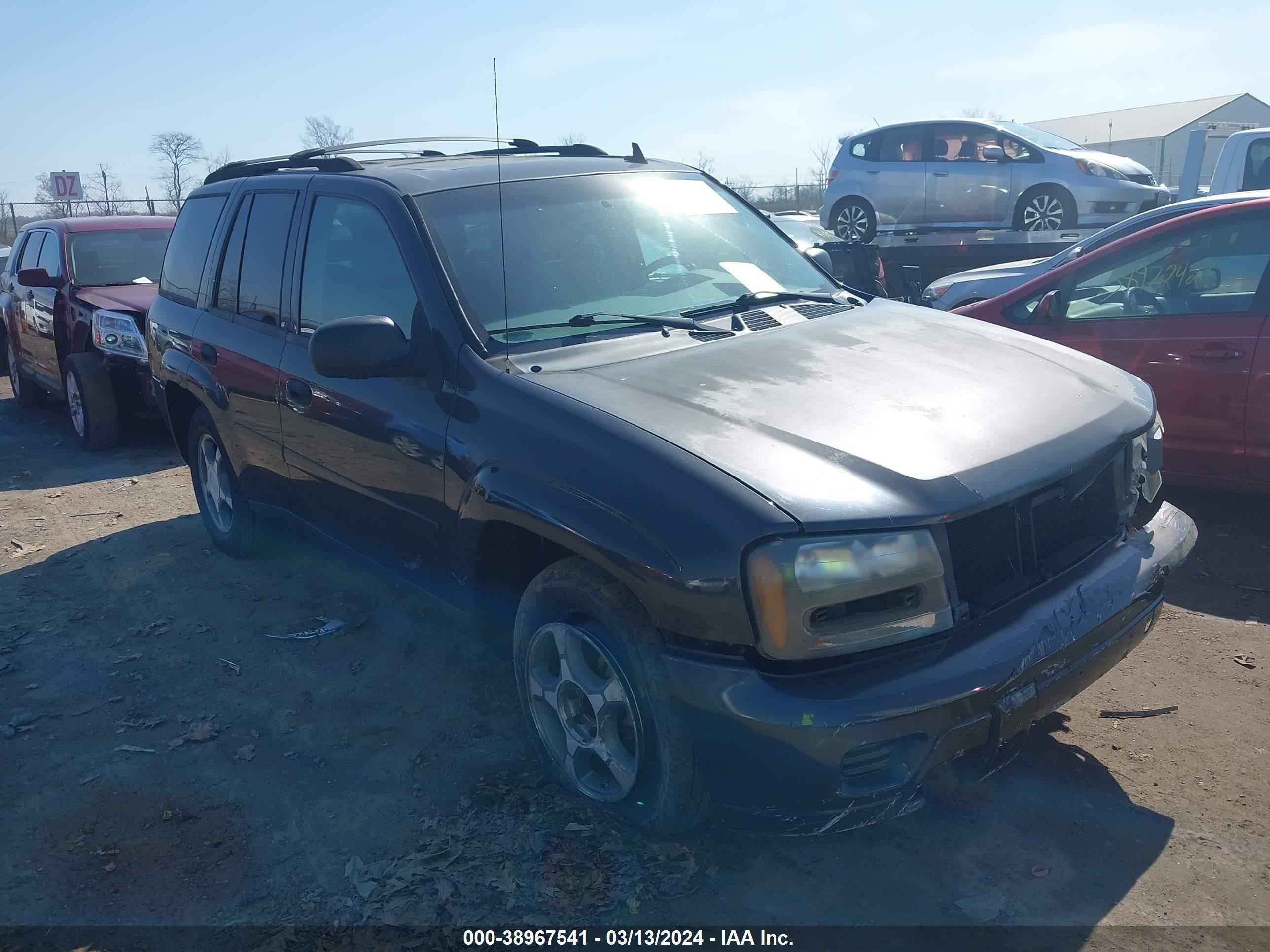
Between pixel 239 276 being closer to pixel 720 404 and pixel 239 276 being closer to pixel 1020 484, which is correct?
pixel 720 404

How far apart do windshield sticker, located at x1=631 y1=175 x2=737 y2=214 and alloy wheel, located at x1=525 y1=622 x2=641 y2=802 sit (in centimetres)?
191

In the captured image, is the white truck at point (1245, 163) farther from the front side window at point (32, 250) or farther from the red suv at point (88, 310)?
the front side window at point (32, 250)

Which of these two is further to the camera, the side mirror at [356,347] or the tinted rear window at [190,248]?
the tinted rear window at [190,248]

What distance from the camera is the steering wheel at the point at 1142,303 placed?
17.3ft

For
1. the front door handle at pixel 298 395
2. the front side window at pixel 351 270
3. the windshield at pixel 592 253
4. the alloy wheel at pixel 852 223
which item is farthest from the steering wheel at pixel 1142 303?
the alloy wheel at pixel 852 223

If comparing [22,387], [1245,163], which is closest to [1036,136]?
[1245,163]

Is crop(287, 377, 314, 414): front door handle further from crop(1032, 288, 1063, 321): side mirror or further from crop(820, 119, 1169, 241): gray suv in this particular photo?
crop(820, 119, 1169, 241): gray suv

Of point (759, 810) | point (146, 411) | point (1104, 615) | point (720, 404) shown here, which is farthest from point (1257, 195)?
point (146, 411)

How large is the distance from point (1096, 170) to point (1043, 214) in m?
0.74

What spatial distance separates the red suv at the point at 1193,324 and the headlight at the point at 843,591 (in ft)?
10.2

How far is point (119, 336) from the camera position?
25.8 ft

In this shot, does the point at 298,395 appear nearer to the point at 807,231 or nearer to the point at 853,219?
the point at 807,231

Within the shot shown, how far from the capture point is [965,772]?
8.56 feet

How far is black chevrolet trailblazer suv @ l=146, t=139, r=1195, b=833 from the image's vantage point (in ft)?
8.03
